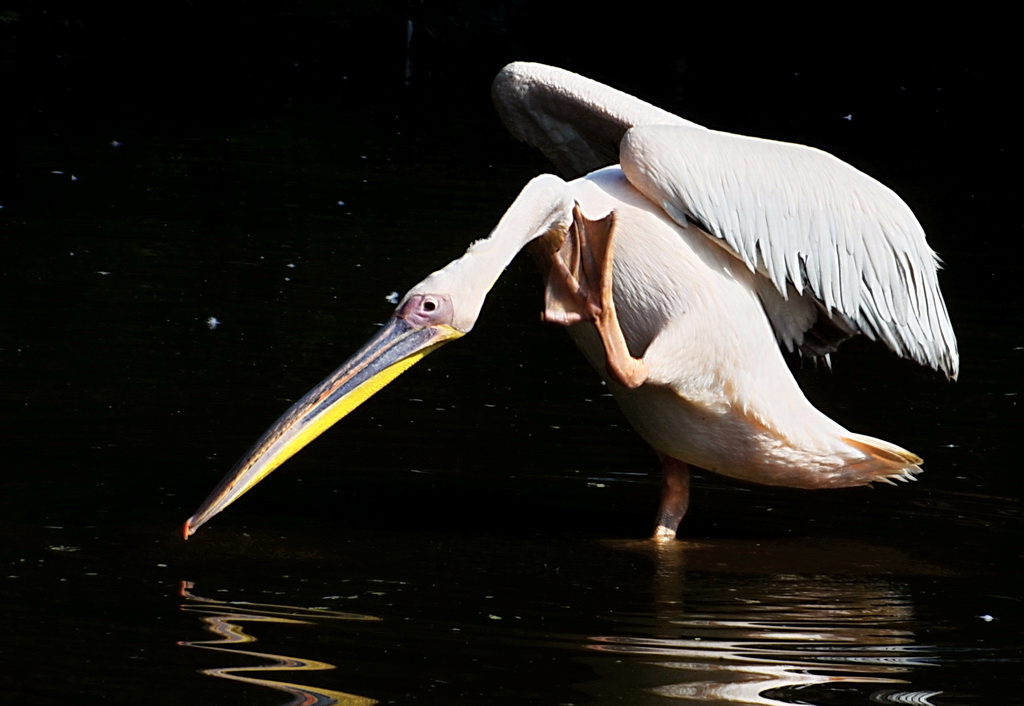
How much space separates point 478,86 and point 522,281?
11.8 metres

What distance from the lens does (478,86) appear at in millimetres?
20906

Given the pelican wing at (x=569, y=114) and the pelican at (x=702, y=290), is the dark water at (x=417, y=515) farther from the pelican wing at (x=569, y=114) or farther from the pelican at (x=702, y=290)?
the pelican wing at (x=569, y=114)

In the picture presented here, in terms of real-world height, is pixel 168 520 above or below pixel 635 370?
below

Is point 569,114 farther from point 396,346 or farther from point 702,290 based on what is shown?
point 396,346

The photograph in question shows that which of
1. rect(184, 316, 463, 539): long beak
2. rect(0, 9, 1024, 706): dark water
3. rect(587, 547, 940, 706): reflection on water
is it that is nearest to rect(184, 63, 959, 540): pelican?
rect(184, 316, 463, 539): long beak

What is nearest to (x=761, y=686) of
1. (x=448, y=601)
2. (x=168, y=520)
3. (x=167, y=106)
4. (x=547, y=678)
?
(x=547, y=678)

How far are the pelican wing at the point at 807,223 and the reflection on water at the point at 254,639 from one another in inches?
57.2

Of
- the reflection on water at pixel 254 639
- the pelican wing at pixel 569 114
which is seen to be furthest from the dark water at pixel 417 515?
the pelican wing at pixel 569 114

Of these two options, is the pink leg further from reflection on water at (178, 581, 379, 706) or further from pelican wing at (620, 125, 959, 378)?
reflection on water at (178, 581, 379, 706)

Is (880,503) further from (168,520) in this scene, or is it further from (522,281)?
(522,281)

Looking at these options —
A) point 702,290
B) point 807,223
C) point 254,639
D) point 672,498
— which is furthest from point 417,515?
point 807,223

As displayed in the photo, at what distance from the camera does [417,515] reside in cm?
506

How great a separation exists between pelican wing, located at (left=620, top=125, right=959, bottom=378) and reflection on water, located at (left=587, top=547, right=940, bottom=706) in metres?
0.79

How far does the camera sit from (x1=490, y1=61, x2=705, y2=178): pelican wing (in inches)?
205
